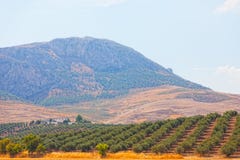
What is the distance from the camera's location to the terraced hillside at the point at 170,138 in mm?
75438

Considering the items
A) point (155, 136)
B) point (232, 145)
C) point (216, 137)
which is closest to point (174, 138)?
point (155, 136)

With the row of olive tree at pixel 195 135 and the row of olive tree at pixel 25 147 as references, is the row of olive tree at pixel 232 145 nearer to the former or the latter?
the row of olive tree at pixel 195 135

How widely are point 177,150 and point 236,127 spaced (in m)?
20.1

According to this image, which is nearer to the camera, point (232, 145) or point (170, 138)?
point (232, 145)

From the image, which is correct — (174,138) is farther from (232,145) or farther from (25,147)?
(25,147)

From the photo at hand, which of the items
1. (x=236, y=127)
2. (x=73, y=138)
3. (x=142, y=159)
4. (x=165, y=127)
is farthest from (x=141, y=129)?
(x=142, y=159)

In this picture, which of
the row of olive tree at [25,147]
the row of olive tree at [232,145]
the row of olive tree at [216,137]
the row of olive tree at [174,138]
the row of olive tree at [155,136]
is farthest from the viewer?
the row of olive tree at [155,136]

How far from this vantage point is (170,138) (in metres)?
84.8

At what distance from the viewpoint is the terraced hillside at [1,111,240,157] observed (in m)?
75.4

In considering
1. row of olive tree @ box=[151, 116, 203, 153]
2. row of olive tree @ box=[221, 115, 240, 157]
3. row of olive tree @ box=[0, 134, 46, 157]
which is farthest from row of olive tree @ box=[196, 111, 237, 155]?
row of olive tree @ box=[0, 134, 46, 157]

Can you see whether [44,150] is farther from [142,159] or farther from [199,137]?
[199,137]

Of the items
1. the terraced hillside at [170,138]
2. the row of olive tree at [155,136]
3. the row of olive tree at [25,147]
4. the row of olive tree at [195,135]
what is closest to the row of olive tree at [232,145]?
the terraced hillside at [170,138]

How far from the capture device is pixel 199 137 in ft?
283

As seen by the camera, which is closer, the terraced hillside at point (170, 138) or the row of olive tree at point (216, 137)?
the row of olive tree at point (216, 137)
